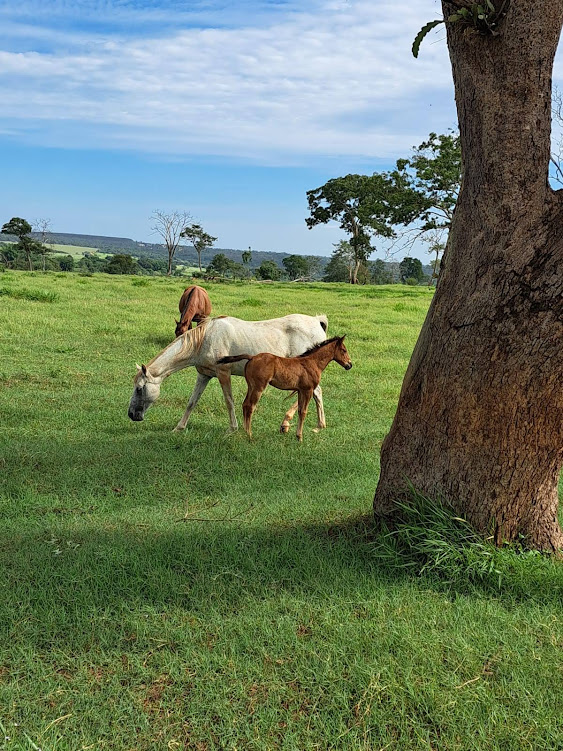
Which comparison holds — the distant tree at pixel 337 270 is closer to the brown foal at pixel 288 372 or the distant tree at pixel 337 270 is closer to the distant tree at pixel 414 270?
the distant tree at pixel 414 270

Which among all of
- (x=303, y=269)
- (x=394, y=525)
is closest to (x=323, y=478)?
(x=394, y=525)

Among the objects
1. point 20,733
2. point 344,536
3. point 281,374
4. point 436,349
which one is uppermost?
point 436,349

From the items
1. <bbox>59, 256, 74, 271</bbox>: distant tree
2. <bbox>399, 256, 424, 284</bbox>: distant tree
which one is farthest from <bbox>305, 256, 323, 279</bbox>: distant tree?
Result: <bbox>59, 256, 74, 271</bbox>: distant tree

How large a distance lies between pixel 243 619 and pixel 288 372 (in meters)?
4.22

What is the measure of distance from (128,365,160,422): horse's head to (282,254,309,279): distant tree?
78711 mm

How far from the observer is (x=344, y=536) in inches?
188

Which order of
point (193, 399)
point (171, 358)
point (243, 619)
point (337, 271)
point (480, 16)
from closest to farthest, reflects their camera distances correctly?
point (243, 619) → point (480, 16) → point (171, 358) → point (193, 399) → point (337, 271)

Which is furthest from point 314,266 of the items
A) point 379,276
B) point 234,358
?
point 234,358

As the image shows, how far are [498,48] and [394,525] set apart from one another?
3.21 metres

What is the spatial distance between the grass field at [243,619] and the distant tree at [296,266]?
8040 cm

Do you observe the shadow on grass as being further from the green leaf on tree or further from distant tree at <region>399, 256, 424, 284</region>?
distant tree at <region>399, 256, 424, 284</region>

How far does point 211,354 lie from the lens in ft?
27.7

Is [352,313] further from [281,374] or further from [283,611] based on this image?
[283,611]

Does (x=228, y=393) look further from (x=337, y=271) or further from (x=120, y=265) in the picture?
(x=337, y=271)
